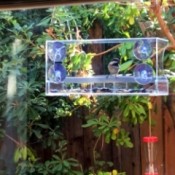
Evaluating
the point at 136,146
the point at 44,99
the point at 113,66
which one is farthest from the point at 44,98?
the point at 136,146

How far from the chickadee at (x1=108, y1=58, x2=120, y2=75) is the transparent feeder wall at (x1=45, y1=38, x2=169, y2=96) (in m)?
0.01

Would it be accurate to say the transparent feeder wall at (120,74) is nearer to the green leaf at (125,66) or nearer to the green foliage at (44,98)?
the green leaf at (125,66)

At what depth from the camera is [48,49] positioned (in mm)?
2406

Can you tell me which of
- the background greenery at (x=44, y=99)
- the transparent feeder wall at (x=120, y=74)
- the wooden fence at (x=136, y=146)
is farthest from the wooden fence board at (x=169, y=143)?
the transparent feeder wall at (x=120, y=74)

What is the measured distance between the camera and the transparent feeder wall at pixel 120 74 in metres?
2.30

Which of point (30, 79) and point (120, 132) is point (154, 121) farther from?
point (30, 79)

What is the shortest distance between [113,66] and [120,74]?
0.31 ft

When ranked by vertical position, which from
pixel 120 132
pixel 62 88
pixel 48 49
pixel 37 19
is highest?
pixel 37 19

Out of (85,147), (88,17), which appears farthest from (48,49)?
(85,147)

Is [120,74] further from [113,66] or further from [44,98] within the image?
[44,98]

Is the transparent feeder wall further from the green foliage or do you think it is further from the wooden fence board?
the wooden fence board

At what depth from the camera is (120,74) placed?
2.42 metres

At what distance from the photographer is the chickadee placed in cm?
244

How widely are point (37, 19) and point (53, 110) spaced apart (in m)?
0.46
